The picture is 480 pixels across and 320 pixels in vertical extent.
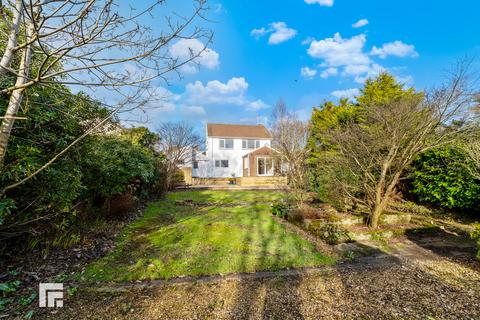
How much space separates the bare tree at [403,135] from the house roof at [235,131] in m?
22.8

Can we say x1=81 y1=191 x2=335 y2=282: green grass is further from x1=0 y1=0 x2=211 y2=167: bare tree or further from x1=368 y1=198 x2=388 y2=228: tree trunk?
x1=0 y1=0 x2=211 y2=167: bare tree

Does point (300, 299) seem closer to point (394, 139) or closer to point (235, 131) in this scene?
point (394, 139)

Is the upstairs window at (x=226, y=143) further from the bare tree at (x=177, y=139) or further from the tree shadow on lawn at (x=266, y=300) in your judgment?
the tree shadow on lawn at (x=266, y=300)

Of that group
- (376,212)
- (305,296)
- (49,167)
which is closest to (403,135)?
(376,212)

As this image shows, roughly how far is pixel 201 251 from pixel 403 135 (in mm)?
5735

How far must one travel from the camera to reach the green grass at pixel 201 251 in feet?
12.3

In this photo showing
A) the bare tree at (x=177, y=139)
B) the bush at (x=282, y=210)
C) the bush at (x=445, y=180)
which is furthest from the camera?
the bare tree at (x=177, y=139)

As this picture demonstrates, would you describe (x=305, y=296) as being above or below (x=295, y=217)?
below

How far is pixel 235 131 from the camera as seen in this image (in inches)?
1209

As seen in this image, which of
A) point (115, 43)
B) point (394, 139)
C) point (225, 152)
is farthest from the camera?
point (225, 152)

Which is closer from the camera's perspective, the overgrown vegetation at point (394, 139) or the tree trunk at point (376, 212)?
the overgrown vegetation at point (394, 139)

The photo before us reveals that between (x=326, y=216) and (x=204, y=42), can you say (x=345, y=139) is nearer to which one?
(x=326, y=216)

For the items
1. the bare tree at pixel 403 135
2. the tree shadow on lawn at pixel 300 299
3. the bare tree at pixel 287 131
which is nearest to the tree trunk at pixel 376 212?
the bare tree at pixel 403 135

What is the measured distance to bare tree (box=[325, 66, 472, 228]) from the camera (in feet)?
18.0
